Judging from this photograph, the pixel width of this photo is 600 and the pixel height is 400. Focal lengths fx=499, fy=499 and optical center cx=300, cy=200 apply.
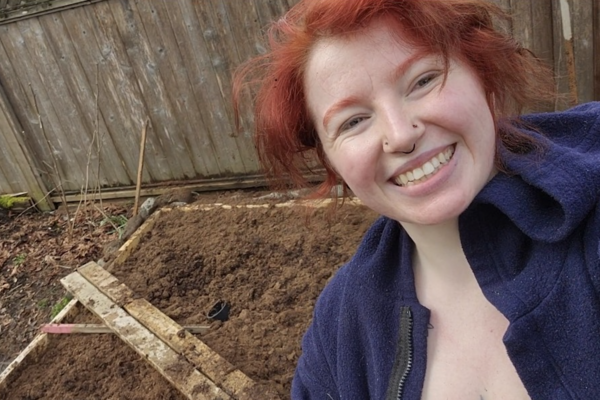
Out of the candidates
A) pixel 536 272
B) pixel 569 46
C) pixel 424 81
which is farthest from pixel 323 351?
pixel 569 46

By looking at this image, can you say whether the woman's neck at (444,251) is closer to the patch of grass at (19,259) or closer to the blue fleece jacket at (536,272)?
the blue fleece jacket at (536,272)

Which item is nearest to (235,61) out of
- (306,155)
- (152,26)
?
(152,26)

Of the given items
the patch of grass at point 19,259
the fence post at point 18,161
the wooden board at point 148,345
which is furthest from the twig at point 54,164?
the wooden board at point 148,345

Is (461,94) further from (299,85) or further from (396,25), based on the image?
(299,85)

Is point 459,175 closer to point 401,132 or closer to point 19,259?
point 401,132

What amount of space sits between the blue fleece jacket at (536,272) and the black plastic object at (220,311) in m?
1.68

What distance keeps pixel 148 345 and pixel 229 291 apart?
0.58 meters

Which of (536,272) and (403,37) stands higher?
(403,37)

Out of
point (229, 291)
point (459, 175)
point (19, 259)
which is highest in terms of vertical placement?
point (459, 175)

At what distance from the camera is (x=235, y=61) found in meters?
3.99

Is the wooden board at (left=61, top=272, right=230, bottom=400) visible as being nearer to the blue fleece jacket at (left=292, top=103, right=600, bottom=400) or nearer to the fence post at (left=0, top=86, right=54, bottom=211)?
the blue fleece jacket at (left=292, top=103, right=600, bottom=400)

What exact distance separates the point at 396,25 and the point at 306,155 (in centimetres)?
46

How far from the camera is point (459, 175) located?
937mm

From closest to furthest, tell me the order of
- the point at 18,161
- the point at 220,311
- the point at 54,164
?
1. the point at 220,311
2. the point at 54,164
3. the point at 18,161
